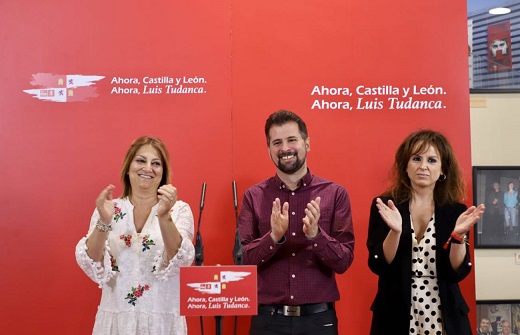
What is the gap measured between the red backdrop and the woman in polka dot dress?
50 cm

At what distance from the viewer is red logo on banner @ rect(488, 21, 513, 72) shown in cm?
435

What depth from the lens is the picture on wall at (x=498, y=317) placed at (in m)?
4.30

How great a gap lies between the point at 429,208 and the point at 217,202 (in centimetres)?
123

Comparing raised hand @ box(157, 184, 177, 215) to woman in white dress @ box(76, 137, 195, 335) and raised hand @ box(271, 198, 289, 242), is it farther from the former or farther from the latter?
raised hand @ box(271, 198, 289, 242)

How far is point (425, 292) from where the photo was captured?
8.88ft

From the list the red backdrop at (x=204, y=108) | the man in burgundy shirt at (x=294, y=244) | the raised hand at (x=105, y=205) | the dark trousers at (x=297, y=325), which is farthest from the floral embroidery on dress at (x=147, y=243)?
the dark trousers at (x=297, y=325)

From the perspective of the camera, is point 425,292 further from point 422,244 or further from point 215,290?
point 215,290

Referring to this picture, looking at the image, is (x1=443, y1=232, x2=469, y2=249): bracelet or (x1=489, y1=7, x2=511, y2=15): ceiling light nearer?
(x1=443, y1=232, x2=469, y2=249): bracelet

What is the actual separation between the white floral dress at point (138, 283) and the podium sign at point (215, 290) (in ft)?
2.87

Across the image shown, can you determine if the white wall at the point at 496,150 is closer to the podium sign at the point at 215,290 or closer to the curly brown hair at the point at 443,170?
the curly brown hair at the point at 443,170

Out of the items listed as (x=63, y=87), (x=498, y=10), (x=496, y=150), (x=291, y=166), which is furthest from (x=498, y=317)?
(x=63, y=87)

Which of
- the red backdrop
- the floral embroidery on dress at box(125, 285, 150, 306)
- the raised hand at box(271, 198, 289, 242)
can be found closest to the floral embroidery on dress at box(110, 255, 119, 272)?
the floral embroidery on dress at box(125, 285, 150, 306)

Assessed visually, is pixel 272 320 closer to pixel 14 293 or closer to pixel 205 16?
pixel 14 293

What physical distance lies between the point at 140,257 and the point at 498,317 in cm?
299
